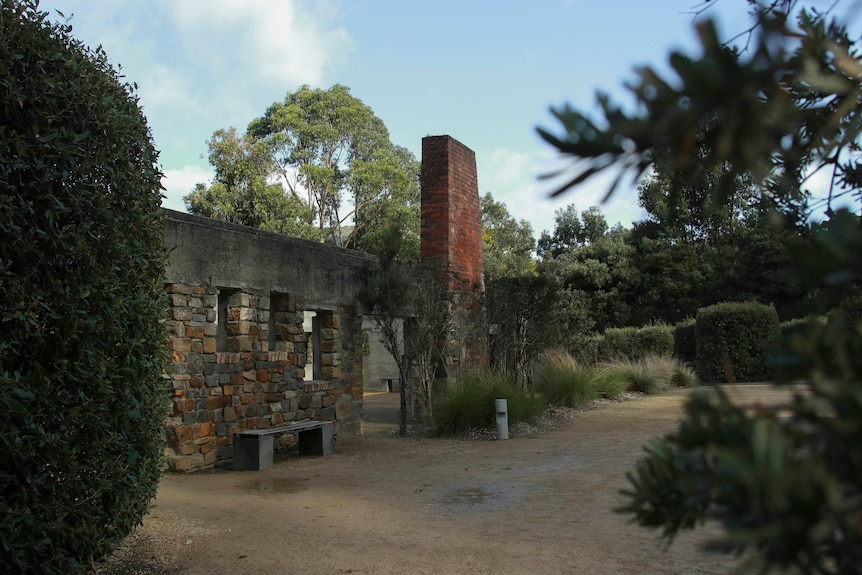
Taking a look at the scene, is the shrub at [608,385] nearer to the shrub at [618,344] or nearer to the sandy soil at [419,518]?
the sandy soil at [419,518]

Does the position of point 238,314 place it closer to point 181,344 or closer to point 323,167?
point 181,344

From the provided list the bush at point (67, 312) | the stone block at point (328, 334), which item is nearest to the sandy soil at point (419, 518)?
the bush at point (67, 312)

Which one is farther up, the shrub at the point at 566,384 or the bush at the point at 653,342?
the bush at the point at 653,342

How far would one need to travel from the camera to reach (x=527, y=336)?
13.2 metres

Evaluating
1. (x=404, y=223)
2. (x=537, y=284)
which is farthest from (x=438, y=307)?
(x=404, y=223)

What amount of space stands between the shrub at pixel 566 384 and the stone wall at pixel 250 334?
3957mm

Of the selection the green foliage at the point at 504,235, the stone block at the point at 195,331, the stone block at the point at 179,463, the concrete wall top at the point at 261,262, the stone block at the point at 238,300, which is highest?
the green foliage at the point at 504,235

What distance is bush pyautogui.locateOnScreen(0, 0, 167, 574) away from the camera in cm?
325

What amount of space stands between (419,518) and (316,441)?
3999 millimetres

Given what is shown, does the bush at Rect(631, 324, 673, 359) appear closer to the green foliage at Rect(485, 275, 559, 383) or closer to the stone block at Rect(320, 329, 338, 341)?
the green foliage at Rect(485, 275, 559, 383)

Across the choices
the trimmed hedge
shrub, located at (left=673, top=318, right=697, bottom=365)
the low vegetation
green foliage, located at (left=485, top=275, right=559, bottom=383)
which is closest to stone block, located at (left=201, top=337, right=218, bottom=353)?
the low vegetation

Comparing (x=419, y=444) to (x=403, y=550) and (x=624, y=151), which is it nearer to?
(x=403, y=550)

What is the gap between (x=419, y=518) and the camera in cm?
544

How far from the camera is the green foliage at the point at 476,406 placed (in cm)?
1022
